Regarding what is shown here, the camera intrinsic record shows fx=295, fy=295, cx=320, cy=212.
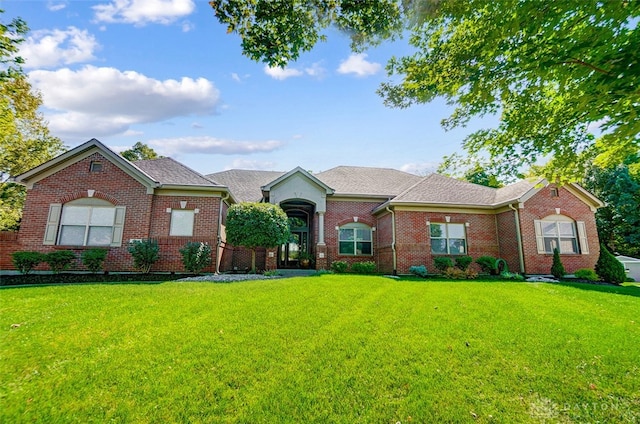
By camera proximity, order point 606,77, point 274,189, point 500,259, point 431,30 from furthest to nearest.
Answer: point 274,189 < point 500,259 < point 431,30 < point 606,77

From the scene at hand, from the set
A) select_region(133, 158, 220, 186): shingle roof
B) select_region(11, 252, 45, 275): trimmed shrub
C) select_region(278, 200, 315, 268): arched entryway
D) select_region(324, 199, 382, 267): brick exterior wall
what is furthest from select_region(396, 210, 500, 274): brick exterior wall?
select_region(11, 252, 45, 275): trimmed shrub

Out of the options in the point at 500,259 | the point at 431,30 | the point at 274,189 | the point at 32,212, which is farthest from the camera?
the point at 274,189

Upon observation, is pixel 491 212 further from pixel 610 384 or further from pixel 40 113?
pixel 40 113

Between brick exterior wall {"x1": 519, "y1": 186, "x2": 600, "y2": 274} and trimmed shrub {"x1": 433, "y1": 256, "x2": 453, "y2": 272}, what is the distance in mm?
3925

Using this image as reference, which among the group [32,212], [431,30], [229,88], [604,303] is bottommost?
[604,303]

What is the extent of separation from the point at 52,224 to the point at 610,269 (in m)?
24.4

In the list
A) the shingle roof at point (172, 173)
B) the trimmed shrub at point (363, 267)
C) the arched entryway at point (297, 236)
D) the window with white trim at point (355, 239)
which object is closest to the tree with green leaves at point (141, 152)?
the shingle roof at point (172, 173)

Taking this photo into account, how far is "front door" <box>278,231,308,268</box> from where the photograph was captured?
17.9 m

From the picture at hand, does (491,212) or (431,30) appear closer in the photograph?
(431,30)

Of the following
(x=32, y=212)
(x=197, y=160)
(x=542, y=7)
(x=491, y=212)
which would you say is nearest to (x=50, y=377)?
(x=542, y=7)

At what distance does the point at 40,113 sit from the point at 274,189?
2068cm

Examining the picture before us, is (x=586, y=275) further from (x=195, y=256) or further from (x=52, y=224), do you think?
(x=52, y=224)

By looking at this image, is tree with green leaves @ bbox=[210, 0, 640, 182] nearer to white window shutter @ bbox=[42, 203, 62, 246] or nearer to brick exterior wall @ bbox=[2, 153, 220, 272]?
brick exterior wall @ bbox=[2, 153, 220, 272]

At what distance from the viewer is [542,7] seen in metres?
4.01
